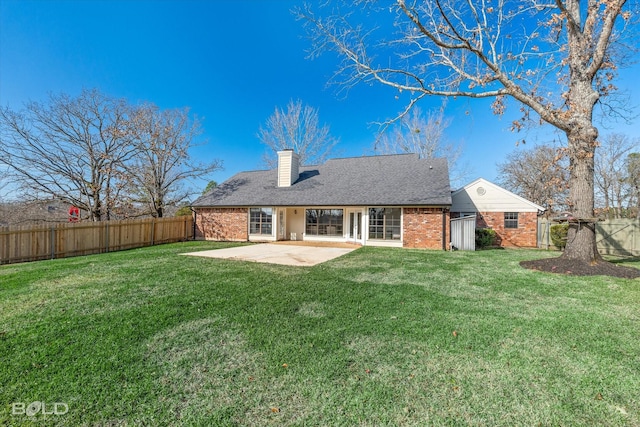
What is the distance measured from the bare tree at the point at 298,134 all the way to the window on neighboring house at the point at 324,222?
31.5 feet

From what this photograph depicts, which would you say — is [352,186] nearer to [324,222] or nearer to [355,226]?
[355,226]

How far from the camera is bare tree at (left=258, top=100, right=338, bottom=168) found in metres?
23.5

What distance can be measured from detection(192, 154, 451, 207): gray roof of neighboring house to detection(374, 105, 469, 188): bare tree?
7824mm

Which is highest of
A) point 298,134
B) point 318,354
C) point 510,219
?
point 298,134

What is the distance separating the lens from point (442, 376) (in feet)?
8.42

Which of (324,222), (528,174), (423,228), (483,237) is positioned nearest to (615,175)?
(528,174)

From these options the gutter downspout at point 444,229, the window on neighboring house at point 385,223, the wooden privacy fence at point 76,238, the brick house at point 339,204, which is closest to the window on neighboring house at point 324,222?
the brick house at point 339,204

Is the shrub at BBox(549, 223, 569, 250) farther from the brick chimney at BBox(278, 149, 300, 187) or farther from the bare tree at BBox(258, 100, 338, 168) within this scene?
the bare tree at BBox(258, 100, 338, 168)

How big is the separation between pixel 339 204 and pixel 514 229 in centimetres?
947

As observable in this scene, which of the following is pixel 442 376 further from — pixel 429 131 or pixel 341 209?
pixel 429 131

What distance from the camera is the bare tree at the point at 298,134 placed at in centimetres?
2345

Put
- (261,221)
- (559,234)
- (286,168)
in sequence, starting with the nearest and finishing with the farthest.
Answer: (559,234), (261,221), (286,168)

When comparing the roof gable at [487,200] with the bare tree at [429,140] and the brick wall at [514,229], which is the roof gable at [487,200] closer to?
the brick wall at [514,229]

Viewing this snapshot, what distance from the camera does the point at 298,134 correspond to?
936 inches
